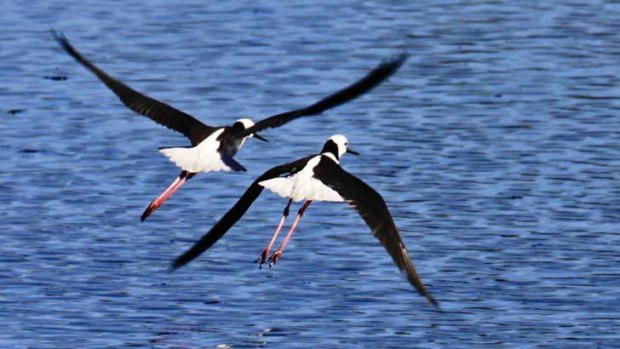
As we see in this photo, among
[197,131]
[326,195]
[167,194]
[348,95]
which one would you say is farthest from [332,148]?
[348,95]

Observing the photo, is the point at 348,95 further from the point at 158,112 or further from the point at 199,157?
the point at 158,112

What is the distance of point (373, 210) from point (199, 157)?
1.73m

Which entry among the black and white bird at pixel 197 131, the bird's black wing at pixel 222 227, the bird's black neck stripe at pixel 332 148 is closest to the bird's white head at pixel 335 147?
the bird's black neck stripe at pixel 332 148

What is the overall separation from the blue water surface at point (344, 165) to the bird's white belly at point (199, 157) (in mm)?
853

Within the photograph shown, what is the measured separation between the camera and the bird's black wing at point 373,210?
10.2 metres

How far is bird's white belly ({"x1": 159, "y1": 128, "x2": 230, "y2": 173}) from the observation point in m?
11.9

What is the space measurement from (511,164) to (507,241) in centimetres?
226

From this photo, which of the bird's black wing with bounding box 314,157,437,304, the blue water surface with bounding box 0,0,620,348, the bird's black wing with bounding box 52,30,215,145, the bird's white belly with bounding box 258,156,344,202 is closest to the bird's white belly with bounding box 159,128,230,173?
the bird's black wing with bounding box 52,30,215,145

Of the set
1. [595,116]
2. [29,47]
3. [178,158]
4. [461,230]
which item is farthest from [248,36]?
[178,158]

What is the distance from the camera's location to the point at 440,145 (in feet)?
52.9

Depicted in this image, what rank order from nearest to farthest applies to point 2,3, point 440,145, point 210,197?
1. point 210,197
2. point 440,145
3. point 2,3

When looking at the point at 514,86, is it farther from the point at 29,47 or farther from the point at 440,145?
the point at 29,47

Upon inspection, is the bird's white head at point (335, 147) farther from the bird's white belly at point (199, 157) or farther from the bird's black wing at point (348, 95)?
the bird's black wing at point (348, 95)

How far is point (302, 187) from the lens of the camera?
11273 millimetres
